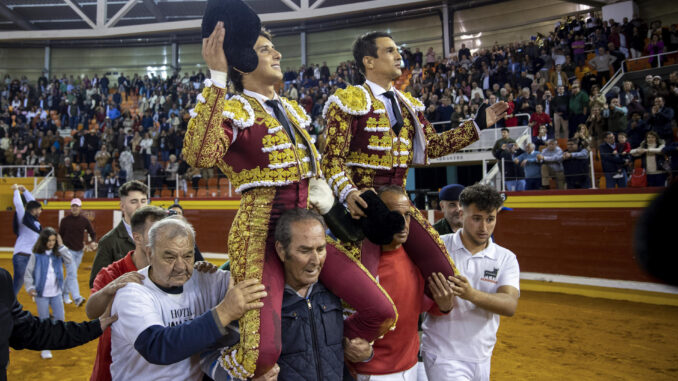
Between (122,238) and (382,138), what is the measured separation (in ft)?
6.73

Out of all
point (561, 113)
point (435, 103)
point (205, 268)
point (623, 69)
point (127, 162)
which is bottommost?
point (205, 268)

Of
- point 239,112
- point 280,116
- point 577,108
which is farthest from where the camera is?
point 577,108

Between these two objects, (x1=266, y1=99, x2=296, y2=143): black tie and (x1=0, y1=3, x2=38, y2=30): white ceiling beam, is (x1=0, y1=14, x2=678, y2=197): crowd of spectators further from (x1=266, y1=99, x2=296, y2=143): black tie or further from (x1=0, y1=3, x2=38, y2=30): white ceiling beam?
(x1=0, y1=3, x2=38, y2=30): white ceiling beam

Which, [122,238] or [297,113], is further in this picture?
[122,238]

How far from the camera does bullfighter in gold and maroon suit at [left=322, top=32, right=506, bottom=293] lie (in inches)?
95.2

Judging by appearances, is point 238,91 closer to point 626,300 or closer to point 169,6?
point 626,300

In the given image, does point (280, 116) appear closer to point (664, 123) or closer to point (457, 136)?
point (457, 136)

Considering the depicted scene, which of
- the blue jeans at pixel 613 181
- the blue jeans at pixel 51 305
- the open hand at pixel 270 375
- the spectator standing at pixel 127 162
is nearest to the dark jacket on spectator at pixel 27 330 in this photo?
the open hand at pixel 270 375

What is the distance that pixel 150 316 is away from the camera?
1886mm

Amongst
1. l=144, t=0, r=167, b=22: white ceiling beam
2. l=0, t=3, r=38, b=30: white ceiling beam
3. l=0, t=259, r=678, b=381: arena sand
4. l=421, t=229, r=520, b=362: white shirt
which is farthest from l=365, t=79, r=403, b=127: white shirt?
l=0, t=3, r=38, b=30: white ceiling beam

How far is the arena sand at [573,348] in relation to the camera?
421 cm

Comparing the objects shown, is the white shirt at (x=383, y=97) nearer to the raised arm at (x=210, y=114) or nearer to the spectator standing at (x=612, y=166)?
the raised arm at (x=210, y=114)

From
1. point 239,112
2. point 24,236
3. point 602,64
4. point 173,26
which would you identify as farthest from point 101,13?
point 239,112

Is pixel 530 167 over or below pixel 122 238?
over
